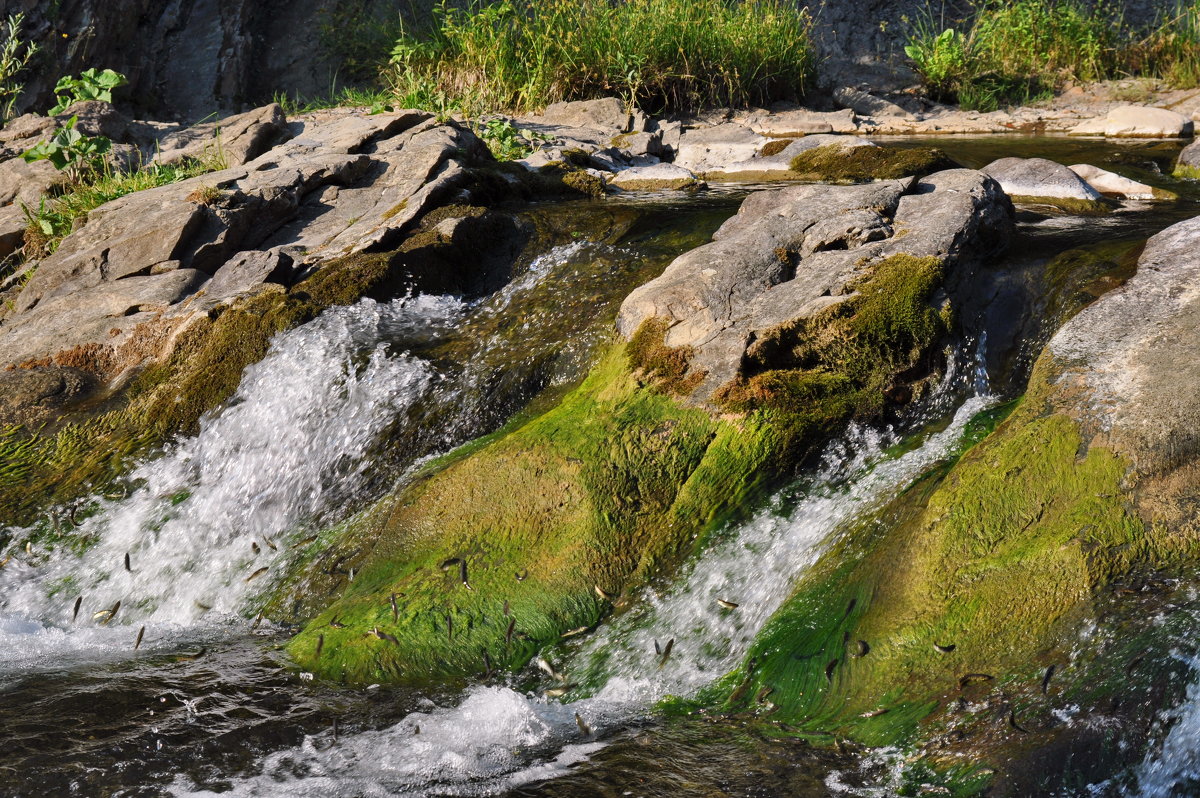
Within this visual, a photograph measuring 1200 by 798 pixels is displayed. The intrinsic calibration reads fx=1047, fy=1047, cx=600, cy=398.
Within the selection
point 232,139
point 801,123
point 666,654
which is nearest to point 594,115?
point 801,123

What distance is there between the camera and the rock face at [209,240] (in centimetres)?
589

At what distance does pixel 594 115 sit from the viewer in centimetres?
1017

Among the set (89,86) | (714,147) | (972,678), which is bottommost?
(972,678)

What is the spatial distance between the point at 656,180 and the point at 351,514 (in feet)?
14.4

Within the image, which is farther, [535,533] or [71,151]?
[71,151]

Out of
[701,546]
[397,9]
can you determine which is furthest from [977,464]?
[397,9]

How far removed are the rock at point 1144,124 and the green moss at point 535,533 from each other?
825 cm

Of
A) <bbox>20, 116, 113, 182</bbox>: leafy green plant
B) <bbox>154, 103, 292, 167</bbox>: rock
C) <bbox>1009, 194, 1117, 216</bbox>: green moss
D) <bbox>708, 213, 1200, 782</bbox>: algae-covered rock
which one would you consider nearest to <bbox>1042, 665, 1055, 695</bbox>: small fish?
<bbox>708, 213, 1200, 782</bbox>: algae-covered rock

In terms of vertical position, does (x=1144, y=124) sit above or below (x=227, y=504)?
above

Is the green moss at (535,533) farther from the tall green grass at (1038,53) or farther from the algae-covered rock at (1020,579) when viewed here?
the tall green grass at (1038,53)

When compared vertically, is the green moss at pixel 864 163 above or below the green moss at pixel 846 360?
above

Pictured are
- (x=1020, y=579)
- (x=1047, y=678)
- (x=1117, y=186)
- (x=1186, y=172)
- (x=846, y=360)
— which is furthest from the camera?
(x=1186, y=172)

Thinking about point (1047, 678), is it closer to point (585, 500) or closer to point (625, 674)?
point (625, 674)

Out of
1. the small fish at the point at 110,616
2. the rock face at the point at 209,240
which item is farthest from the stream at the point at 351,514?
the rock face at the point at 209,240
